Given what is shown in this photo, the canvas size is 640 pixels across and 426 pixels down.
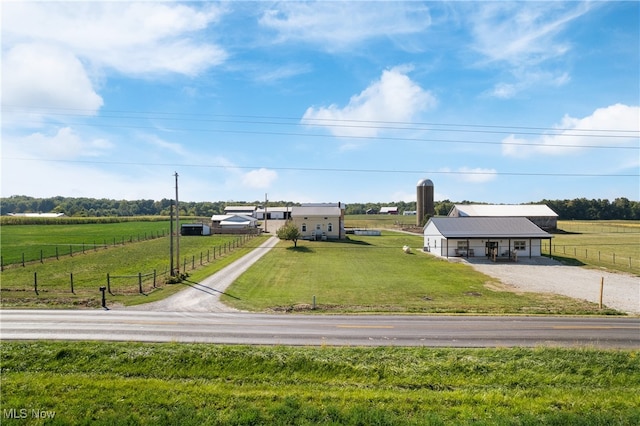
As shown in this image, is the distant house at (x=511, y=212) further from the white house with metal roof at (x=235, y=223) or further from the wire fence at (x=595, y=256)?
the white house with metal roof at (x=235, y=223)

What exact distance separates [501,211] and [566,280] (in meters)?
48.4

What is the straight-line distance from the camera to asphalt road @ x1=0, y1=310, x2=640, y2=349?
17603mm

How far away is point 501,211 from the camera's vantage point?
81.1m

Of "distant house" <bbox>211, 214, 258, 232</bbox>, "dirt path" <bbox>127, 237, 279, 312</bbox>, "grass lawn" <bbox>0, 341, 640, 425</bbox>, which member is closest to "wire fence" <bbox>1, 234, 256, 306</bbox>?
"dirt path" <bbox>127, 237, 279, 312</bbox>

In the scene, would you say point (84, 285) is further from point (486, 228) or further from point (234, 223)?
point (234, 223)

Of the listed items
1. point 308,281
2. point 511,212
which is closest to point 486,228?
point 308,281

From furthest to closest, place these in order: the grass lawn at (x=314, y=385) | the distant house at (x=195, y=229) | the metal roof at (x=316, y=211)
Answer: the distant house at (x=195, y=229) → the metal roof at (x=316, y=211) → the grass lawn at (x=314, y=385)

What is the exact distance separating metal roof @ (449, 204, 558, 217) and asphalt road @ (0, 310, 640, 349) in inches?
2339

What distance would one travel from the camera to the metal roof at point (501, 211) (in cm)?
7994

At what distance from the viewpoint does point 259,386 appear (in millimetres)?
12344

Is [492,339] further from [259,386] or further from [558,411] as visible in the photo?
[259,386]

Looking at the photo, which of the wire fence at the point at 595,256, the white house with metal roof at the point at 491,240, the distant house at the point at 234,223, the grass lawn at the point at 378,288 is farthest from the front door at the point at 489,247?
the distant house at the point at 234,223

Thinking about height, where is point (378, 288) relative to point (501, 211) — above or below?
below

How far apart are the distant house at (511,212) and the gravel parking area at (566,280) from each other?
33.1 m
